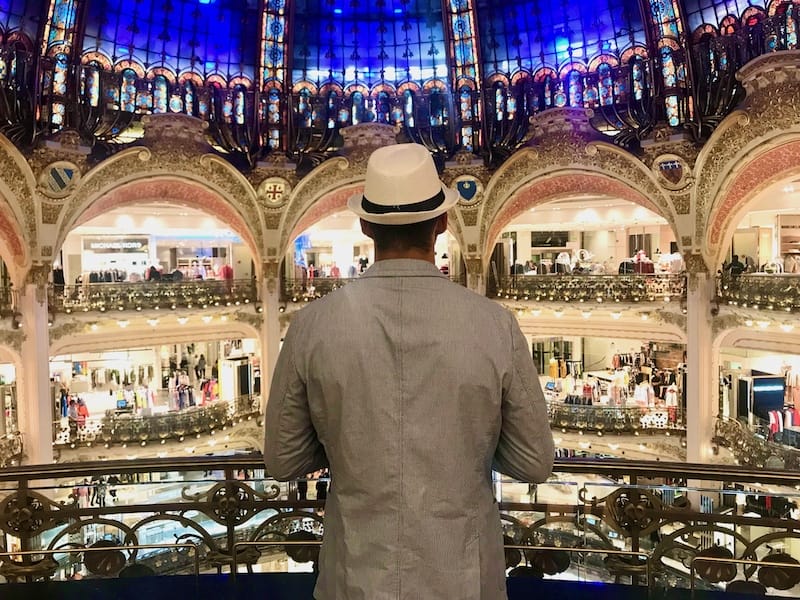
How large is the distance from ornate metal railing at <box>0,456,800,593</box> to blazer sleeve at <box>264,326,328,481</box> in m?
1.51

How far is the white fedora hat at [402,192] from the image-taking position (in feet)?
6.12

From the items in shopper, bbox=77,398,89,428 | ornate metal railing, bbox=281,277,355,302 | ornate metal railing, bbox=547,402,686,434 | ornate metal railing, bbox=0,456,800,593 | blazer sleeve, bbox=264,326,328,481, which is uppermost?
ornate metal railing, bbox=281,277,355,302

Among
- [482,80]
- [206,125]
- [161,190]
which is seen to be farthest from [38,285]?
[482,80]

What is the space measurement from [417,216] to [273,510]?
8.14ft

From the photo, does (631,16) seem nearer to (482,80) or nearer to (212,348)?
(482,80)

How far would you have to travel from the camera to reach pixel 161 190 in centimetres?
1952

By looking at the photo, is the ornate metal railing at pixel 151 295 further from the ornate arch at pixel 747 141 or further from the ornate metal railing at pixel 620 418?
the ornate arch at pixel 747 141

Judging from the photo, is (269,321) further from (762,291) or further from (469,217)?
(762,291)

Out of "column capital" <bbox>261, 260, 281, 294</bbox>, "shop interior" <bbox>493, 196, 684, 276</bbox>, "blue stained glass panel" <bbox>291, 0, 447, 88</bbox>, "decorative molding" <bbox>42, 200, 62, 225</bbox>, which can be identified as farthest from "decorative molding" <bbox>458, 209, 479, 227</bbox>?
"decorative molding" <bbox>42, 200, 62, 225</bbox>

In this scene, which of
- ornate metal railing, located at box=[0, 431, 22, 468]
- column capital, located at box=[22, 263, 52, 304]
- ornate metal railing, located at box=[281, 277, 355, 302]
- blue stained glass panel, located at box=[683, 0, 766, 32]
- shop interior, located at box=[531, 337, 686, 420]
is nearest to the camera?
ornate metal railing, located at box=[0, 431, 22, 468]

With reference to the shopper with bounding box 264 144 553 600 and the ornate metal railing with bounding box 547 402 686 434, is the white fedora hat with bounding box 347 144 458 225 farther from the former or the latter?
the ornate metal railing with bounding box 547 402 686 434

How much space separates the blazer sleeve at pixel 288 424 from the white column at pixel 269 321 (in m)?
18.8

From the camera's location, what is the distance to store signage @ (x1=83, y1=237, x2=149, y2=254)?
2055cm

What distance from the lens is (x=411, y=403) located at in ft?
5.98
